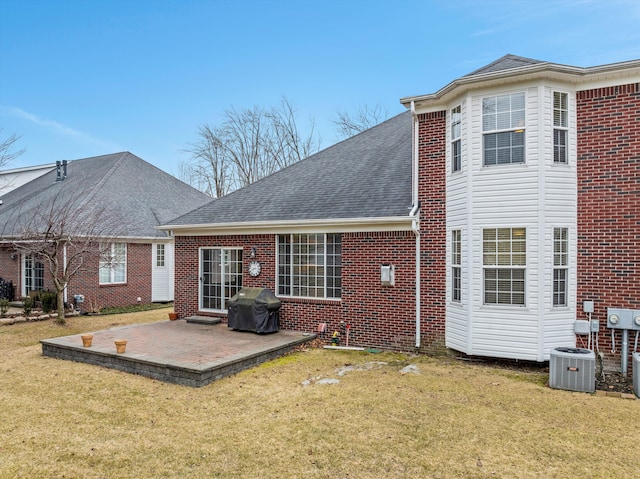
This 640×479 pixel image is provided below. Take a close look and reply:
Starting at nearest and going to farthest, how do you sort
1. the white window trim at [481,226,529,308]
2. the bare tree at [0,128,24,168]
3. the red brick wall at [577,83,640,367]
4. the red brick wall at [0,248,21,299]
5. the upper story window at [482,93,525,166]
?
the red brick wall at [577,83,640,367], the white window trim at [481,226,529,308], the upper story window at [482,93,525,166], the bare tree at [0,128,24,168], the red brick wall at [0,248,21,299]

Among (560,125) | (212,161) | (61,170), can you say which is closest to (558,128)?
(560,125)

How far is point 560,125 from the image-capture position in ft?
25.6

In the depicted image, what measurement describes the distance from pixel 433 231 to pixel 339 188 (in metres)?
3.20

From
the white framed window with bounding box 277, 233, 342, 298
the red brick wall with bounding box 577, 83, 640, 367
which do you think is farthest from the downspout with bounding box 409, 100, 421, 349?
the red brick wall with bounding box 577, 83, 640, 367

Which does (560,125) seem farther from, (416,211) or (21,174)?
(21,174)

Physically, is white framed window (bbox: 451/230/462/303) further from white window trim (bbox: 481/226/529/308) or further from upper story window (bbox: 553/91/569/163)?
upper story window (bbox: 553/91/569/163)

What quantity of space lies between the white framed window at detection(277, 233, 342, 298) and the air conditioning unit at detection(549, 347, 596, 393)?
4848mm

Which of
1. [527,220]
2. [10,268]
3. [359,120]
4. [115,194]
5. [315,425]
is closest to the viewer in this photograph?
[315,425]

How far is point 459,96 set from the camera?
27.5 feet

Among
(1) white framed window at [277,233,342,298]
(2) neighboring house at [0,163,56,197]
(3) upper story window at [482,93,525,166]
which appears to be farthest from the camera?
(2) neighboring house at [0,163,56,197]

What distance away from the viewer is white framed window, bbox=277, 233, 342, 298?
10.2m

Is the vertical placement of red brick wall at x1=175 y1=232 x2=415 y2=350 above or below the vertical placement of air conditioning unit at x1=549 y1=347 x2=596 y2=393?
above

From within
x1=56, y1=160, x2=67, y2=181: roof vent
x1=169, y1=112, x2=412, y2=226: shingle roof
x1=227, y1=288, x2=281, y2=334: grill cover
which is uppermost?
x1=56, y1=160, x2=67, y2=181: roof vent

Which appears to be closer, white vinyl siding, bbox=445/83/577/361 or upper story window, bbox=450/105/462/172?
white vinyl siding, bbox=445/83/577/361
